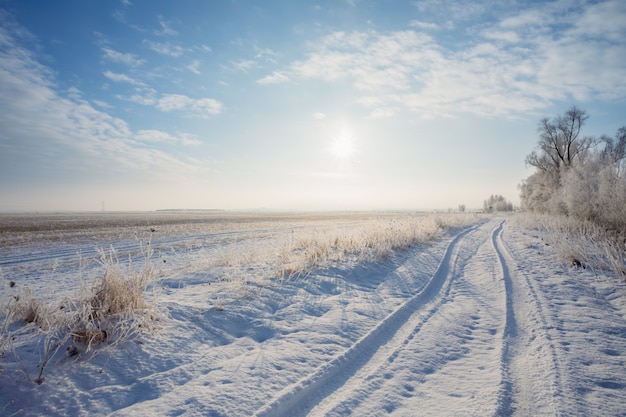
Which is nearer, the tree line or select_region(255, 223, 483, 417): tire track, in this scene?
select_region(255, 223, 483, 417): tire track

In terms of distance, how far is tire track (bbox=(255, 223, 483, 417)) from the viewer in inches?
118

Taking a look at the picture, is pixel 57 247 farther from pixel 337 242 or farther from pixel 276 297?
pixel 276 297

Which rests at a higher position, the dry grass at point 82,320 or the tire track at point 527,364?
the dry grass at point 82,320

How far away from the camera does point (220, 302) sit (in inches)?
213

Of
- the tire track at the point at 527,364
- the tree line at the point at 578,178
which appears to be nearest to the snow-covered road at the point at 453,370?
the tire track at the point at 527,364

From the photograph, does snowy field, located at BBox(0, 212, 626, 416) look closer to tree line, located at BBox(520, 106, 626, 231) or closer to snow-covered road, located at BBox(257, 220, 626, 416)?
snow-covered road, located at BBox(257, 220, 626, 416)

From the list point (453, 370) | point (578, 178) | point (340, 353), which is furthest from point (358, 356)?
point (578, 178)

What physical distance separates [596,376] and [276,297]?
190 inches

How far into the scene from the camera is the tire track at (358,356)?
2.99 meters

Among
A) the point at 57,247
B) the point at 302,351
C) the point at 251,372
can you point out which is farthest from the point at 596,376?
the point at 57,247

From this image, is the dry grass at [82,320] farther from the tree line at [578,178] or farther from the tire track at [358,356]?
the tree line at [578,178]

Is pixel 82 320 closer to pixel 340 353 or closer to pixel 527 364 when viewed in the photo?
pixel 340 353

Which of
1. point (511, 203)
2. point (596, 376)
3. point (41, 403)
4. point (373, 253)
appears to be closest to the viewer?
point (41, 403)

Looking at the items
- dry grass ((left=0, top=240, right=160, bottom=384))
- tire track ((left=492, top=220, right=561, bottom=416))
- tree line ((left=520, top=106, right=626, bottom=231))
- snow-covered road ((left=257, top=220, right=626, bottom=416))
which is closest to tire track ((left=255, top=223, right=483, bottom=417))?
snow-covered road ((left=257, top=220, right=626, bottom=416))
